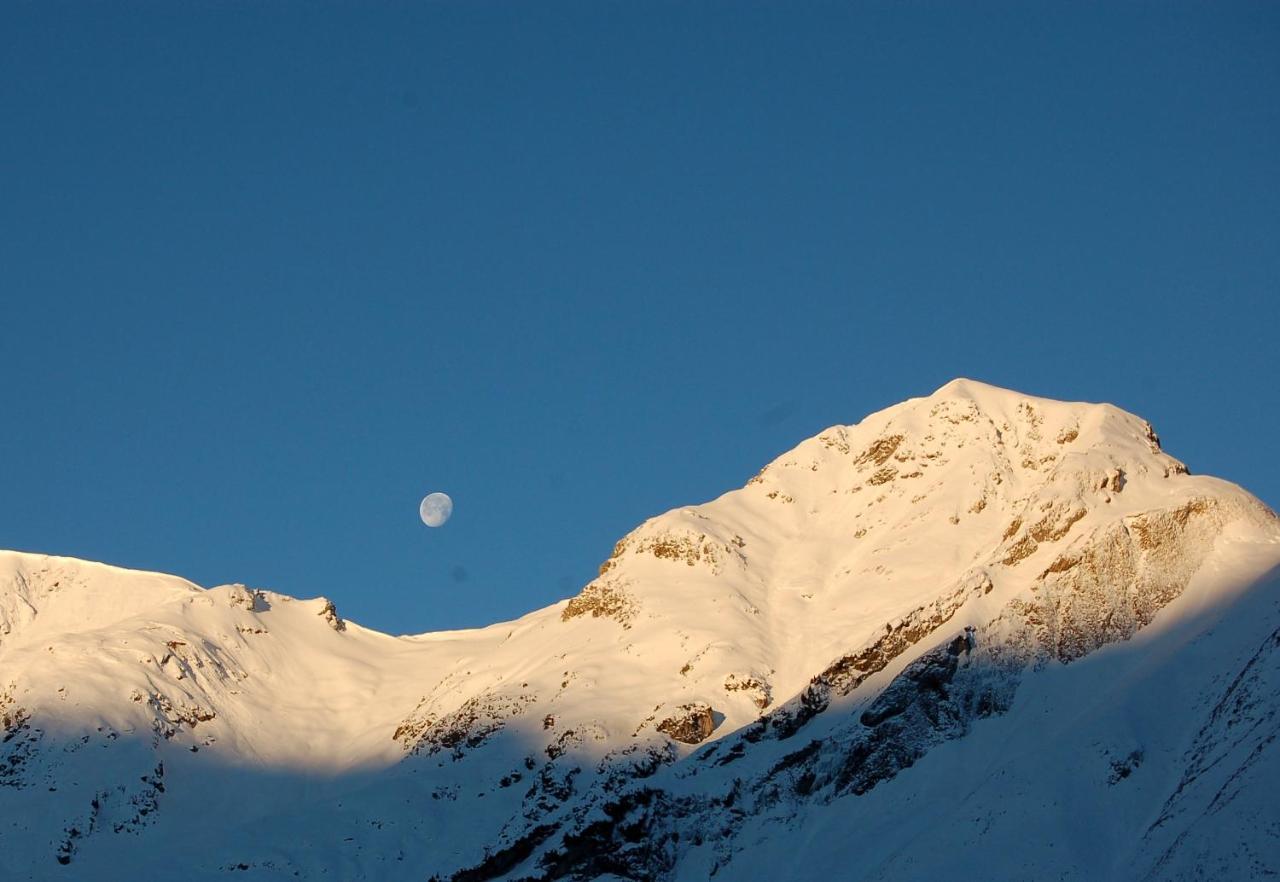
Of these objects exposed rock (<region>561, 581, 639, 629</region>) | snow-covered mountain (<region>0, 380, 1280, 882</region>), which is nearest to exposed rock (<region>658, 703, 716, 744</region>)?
snow-covered mountain (<region>0, 380, 1280, 882</region>)

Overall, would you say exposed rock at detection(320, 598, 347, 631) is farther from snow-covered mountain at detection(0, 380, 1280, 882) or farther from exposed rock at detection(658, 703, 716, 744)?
exposed rock at detection(658, 703, 716, 744)

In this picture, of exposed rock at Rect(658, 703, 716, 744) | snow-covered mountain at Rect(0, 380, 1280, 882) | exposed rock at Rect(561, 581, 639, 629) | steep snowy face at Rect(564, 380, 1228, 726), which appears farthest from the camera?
exposed rock at Rect(561, 581, 639, 629)

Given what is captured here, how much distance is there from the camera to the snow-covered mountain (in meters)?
116

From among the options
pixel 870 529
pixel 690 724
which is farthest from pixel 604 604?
pixel 690 724

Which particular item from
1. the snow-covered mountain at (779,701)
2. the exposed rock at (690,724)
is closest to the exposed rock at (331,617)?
the snow-covered mountain at (779,701)

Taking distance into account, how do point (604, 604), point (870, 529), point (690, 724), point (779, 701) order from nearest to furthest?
point (690, 724) → point (779, 701) → point (604, 604) → point (870, 529)

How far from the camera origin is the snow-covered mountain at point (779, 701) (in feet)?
380

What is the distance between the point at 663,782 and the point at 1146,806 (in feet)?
110

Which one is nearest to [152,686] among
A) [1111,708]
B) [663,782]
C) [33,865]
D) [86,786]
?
[86,786]

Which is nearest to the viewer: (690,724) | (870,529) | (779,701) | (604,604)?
(690,724)

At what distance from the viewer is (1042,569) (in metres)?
138

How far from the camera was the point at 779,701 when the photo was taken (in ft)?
476

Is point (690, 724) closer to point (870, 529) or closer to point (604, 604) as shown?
point (604, 604)

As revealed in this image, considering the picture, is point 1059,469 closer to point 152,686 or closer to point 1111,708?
point 1111,708
